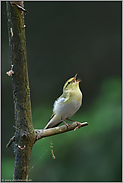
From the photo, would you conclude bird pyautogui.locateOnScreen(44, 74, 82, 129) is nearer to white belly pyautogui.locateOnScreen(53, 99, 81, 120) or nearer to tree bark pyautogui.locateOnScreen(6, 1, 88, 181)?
white belly pyautogui.locateOnScreen(53, 99, 81, 120)

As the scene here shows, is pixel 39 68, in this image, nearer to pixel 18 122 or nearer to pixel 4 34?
pixel 4 34

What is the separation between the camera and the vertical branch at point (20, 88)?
0.55 metres

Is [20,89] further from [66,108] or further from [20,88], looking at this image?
[66,108]

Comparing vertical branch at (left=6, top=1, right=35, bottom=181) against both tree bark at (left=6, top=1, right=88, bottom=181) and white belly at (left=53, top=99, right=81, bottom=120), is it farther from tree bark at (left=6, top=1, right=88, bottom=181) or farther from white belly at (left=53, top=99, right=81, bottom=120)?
white belly at (left=53, top=99, right=81, bottom=120)

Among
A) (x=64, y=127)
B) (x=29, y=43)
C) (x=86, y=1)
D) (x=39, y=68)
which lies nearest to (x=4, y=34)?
(x=29, y=43)

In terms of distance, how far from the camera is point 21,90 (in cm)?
59

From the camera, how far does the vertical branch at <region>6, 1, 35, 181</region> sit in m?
0.55

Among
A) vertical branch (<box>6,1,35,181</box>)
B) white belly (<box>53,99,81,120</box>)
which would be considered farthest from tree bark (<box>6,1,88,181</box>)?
white belly (<box>53,99,81,120</box>)

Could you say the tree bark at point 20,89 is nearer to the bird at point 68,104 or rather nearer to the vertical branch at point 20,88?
the vertical branch at point 20,88

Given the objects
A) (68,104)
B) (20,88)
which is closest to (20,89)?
(20,88)

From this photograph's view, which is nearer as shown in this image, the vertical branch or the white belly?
the vertical branch

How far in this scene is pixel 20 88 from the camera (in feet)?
1.94

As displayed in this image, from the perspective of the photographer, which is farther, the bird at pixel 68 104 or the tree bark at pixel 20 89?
the bird at pixel 68 104

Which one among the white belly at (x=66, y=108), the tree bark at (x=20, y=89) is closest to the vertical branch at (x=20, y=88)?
the tree bark at (x=20, y=89)
